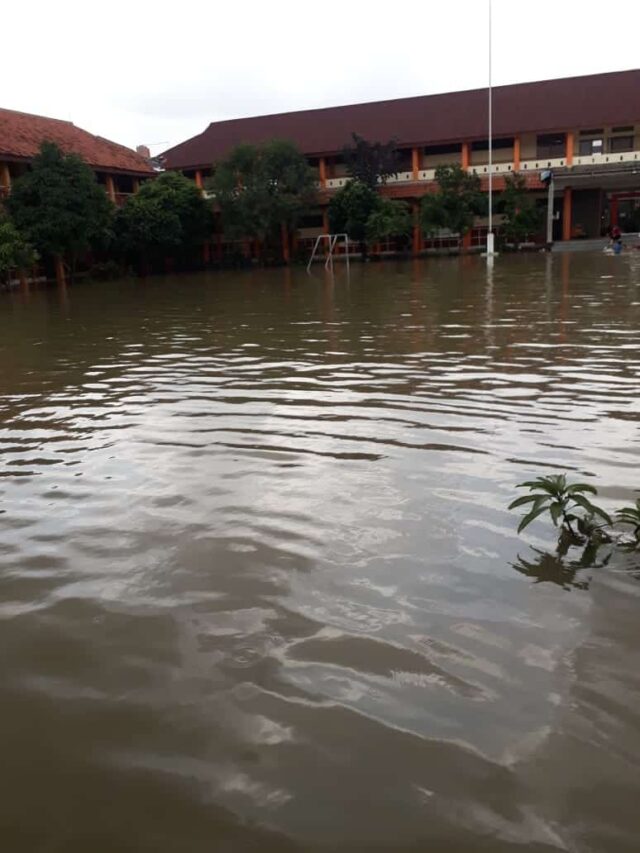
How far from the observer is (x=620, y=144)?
124 ft

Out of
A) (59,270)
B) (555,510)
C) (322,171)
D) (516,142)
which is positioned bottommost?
(555,510)

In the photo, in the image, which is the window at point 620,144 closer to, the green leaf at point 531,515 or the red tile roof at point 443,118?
the red tile roof at point 443,118

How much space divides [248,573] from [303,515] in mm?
725

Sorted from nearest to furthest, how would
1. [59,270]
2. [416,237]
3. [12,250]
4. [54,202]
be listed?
1. [12,250]
2. [54,202]
3. [59,270]
4. [416,237]

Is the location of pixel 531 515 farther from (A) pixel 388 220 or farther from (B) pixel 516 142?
(B) pixel 516 142

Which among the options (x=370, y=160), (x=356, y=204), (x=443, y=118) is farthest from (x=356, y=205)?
(x=443, y=118)

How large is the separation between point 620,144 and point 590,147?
146cm

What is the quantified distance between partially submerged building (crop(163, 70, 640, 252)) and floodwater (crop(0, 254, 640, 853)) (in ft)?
112

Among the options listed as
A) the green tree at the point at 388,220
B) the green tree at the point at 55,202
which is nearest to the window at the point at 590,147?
the green tree at the point at 388,220

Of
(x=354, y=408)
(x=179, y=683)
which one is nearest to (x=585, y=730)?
(x=179, y=683)

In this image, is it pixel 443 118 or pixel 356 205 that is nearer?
pixel 356 205

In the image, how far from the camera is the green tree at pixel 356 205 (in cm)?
3691

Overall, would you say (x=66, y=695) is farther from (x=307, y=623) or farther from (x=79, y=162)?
(x=79, y=162)

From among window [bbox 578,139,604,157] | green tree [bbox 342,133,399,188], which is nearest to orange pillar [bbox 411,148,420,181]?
green tree [bbox 342,133,399,188]
